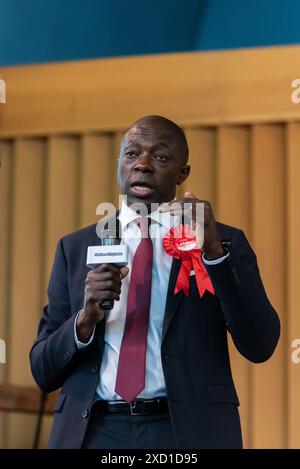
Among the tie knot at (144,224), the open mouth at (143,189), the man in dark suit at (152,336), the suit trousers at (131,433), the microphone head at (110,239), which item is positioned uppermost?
the open mouth at (143,189)

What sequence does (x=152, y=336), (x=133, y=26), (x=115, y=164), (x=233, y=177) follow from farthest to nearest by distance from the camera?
(x=133, y=26)
(x=115, y=164)
(x=233, y=177)
(x=152, y=336)

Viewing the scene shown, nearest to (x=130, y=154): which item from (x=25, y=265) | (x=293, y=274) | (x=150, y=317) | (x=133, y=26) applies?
(x=150, y=317)

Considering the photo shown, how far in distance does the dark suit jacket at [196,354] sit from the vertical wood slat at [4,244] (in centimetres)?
190

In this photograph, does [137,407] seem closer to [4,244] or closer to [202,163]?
[202,163]

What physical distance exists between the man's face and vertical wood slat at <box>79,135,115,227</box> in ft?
5.72

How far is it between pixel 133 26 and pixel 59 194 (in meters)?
0.83

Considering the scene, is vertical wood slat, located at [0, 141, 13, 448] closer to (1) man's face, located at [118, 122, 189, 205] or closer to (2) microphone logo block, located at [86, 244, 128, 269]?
(1) man's face, located at [118, 122, 189, 205]

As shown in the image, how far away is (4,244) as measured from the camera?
376cm

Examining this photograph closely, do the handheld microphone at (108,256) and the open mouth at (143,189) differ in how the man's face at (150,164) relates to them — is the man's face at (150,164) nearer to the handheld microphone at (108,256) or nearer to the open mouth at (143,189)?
the open mouth at (143,189)

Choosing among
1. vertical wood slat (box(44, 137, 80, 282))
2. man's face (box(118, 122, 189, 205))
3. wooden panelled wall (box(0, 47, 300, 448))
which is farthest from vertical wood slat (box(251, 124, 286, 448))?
man's face (box(118, 122, 189, 205))

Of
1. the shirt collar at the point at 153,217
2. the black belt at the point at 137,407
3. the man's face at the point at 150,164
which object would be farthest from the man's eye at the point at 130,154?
the black belt at the point at 137,407

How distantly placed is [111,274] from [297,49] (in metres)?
2.07

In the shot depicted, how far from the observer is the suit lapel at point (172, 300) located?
1726mm

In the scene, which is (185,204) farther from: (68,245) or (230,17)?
(230,17)
